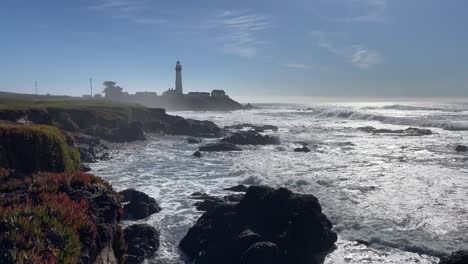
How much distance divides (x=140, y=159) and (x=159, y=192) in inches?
387

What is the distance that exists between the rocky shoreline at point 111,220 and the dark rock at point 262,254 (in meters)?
0.02

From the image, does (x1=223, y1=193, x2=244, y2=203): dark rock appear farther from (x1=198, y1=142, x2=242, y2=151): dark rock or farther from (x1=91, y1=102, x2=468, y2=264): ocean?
(x1=198, y1=142, x2=242, y2=151): dark rock

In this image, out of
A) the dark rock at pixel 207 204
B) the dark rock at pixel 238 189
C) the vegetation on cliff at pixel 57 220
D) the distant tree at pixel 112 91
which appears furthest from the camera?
the distant tree at pixel 112 91

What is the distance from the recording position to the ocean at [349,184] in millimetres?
11188

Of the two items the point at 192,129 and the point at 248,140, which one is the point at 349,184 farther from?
the point at 192,129

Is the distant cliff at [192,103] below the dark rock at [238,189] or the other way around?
the other way around

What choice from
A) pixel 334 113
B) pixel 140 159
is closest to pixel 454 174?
pixel 140 159

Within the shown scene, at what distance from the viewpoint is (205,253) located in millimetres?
10227

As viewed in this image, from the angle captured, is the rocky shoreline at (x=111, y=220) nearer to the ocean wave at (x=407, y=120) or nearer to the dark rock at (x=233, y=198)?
the dark rock at (x=233, y=198)

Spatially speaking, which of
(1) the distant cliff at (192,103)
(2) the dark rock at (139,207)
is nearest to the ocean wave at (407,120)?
(1) the distant cliff at (192,103)

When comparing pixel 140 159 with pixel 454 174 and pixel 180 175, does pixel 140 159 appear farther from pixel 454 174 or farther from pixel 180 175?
pixel 454 174

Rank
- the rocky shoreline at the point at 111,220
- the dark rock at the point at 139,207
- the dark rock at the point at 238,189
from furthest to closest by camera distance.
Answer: the dark rock at the point at 238,189 → the dark rock at the point at 139,207 → the rocky shoreline at the point at 111,220

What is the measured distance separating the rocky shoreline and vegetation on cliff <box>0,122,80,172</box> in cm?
4

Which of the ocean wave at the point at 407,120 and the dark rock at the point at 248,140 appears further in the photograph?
the ocean wave at the point at 407,120
